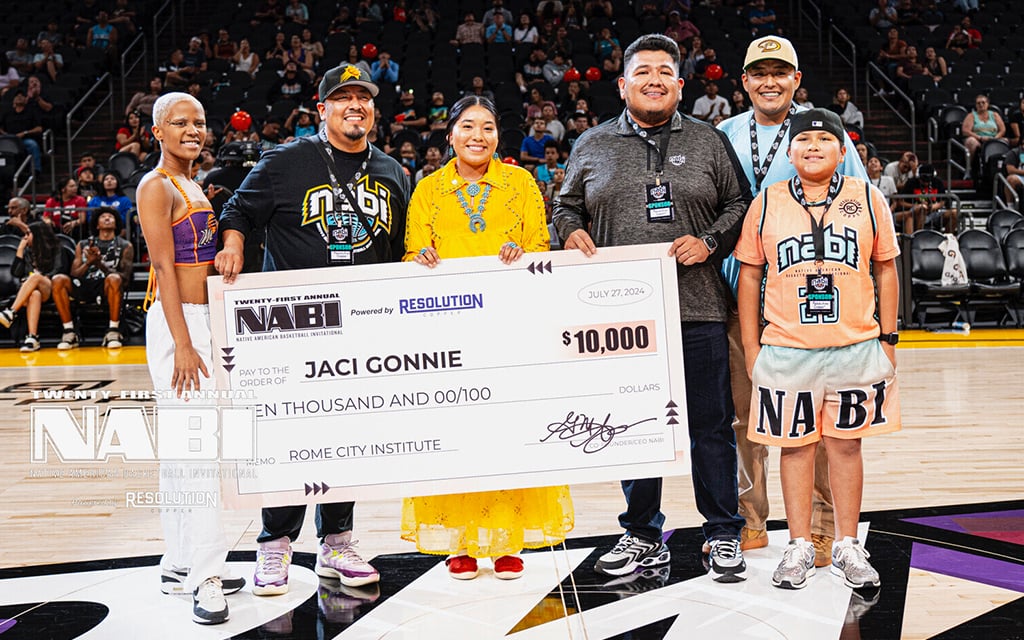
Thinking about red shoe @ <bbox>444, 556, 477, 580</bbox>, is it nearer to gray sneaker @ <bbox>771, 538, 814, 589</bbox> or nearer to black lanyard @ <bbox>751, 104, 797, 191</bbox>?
gray sneaker @ <bbox>771, 538, 814, 589</bbox>

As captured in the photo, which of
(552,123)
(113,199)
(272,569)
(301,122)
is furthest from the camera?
(301,122)

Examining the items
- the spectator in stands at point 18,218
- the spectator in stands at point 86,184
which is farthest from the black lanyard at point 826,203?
the spectator in stands at point 86,184

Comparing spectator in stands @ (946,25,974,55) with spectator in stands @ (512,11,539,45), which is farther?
spectator in stands @ (946,25,974,55)

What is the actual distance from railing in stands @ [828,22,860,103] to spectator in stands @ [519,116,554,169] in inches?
233

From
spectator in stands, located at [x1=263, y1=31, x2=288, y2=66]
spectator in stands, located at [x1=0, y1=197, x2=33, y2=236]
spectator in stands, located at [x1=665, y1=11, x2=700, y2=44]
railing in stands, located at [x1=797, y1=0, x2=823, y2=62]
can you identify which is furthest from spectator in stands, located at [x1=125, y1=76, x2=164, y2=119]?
railing in stands, located at [x1=797, y1=0, x2=823, y2=62]

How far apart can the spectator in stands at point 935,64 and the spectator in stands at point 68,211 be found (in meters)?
11.9

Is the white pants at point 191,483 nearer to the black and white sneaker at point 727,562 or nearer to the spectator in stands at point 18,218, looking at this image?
the black and white sneaker at point 727,562

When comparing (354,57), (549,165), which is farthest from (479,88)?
(549,165)

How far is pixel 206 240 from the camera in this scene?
3.23m

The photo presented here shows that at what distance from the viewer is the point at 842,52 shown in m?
16.2

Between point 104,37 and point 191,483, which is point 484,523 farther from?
point 104,37

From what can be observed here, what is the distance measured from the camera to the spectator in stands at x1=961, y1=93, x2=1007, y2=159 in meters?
12.5

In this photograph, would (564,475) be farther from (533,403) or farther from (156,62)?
(156,62)

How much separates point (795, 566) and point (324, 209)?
2024mm
